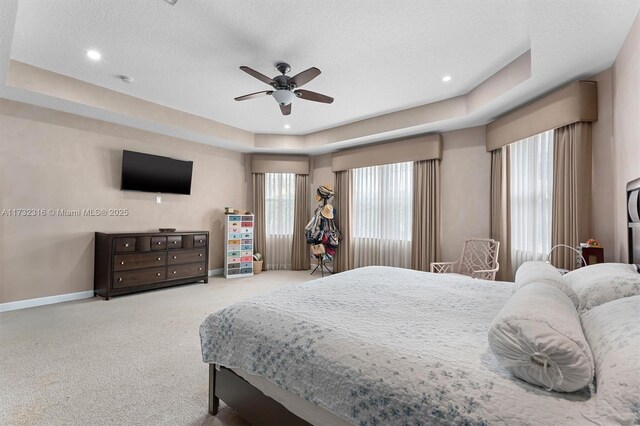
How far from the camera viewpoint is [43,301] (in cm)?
371

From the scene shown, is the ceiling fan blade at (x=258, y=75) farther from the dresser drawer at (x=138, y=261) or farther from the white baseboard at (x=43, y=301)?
the white baseboard at (x=43, y=301)

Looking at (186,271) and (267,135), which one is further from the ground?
(267,135)

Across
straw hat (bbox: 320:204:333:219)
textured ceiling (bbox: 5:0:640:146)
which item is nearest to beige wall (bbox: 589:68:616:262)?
textured ceiling (bbox: 5:0:640:146)

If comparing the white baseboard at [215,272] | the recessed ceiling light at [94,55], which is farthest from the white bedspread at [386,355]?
the white baseboard at [215,272]

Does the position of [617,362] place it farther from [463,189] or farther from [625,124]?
[463,189]

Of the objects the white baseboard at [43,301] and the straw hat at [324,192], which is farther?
the straw hat at [324,192]

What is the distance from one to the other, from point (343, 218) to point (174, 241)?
3.06 metres

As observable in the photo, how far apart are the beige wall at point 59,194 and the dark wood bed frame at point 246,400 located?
11.7 feet

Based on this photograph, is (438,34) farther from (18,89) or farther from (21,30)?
(18,89)

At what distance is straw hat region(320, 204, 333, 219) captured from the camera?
18.5 ft

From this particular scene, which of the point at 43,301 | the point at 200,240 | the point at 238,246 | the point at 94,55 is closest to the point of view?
the point at 94,55

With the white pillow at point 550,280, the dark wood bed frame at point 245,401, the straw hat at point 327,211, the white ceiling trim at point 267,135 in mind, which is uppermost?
the white ceiling trim at point 267,135

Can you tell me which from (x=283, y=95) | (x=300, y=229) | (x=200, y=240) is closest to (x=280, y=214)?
(x=300, y=229)

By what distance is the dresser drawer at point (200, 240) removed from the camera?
16.0ft
